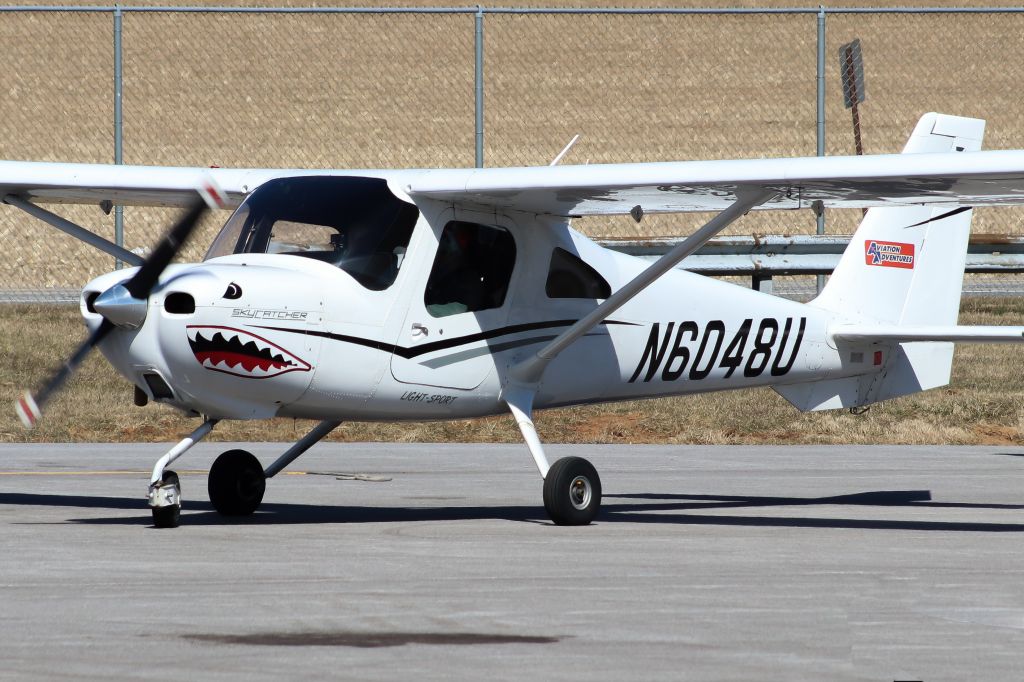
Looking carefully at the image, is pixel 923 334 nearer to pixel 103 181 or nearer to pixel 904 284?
pixel 904 284

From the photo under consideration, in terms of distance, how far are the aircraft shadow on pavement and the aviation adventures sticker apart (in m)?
1.86

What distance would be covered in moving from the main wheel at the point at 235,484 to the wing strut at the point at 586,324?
5.79ft

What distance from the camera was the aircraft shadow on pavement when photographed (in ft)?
35.2

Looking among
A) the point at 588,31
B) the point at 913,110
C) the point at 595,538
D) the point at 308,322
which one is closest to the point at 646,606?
the point at 595,538

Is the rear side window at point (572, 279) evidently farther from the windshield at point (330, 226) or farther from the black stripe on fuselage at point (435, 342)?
the windshield at point (330, 226)

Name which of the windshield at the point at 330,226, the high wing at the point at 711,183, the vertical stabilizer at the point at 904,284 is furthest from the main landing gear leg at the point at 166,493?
the vertical stabilizer at the point at 904,284

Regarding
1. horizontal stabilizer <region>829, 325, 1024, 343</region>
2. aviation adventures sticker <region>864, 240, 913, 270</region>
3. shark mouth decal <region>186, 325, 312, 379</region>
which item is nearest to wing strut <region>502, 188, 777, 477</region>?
shark mouth decal <region>186, 325, 312, 379</region>

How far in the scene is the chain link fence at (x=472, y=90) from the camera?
96.3ft

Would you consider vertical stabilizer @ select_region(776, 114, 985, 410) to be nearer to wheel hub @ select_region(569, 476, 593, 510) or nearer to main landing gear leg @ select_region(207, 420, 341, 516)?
wheel hub @ select_region(569, 476, 593, 510)

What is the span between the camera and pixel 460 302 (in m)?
10.7

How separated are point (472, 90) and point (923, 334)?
24.0 meters

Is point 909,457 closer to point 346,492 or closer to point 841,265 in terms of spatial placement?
point 841,265

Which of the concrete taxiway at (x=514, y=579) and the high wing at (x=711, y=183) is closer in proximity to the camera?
the concrete taxiway at (x=514, y=579)

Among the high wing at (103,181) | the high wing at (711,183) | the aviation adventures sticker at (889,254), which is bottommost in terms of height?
the aviation adventures sticker at (889,254)
